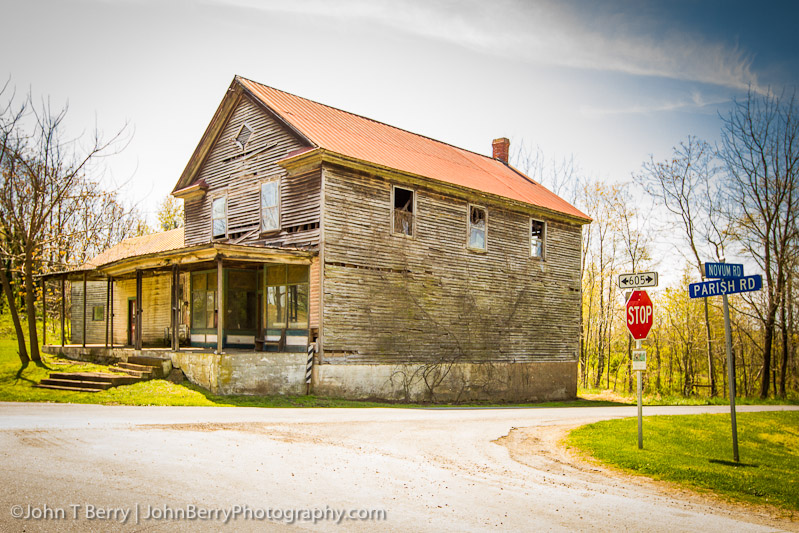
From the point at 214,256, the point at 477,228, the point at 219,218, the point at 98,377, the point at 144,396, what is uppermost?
the point at 219,218

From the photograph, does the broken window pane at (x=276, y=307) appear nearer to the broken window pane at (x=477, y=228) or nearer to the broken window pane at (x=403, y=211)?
the broken window pane at (x=403, y=211)

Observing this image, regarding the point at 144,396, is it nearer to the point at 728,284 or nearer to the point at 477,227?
the point at 477,227

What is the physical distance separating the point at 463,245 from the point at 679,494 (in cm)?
1519

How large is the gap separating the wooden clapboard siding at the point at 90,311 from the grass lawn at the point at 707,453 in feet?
83.9

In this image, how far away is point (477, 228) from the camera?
22953mm

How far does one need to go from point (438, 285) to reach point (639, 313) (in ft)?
39.2

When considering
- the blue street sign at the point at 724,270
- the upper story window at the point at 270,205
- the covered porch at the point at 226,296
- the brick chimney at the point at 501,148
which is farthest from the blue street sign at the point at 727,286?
the brick chimney at the point at 501,148

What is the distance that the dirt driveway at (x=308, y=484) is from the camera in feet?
18.2

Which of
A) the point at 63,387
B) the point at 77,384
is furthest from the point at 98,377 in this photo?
the point at 63,387

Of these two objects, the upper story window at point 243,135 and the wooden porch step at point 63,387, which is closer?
the wooden porch step at point 63,387

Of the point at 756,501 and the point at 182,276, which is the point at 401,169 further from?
the point at 756,501

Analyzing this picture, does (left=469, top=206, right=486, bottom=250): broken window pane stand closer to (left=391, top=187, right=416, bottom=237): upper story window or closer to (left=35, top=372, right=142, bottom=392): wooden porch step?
(left=391, top=187, right=416, bottom=237): upper story window

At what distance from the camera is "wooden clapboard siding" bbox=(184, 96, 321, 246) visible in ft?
62.2

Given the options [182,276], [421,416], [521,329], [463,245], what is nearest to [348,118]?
[463,245]
